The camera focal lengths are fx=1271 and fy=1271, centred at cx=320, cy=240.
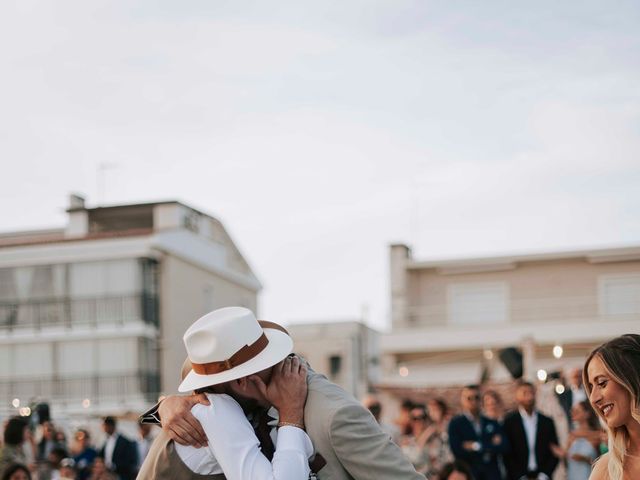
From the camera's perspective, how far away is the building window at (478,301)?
4684 centimetres

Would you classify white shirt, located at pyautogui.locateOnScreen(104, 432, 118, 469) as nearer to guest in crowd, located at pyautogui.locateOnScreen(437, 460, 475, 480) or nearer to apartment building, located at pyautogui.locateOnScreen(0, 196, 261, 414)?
guest in crowd, located at pyautogui.locateOnScreen(437, 460, 475, 480)

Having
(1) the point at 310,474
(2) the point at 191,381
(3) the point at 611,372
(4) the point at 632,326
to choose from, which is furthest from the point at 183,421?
(4) the point at 632,326

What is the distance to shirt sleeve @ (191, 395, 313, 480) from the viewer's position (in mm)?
4367

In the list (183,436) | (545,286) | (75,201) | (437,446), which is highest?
(75,201)

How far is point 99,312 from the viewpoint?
48.8 metres

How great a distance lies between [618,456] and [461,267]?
1645 inches

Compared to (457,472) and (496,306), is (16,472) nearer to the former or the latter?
(457,472)

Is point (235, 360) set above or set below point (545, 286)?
below

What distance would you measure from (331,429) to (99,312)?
148 ft

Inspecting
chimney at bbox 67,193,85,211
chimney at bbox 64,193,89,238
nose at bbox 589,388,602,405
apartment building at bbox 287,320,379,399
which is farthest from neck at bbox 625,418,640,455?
chimney at bbox 67,193,85,211

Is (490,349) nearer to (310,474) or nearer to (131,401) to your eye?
(131,401)

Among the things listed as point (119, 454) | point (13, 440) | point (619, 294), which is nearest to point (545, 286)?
point (619, 294)

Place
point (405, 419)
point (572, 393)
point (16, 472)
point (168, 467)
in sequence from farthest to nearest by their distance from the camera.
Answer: point (572, 393) → point (405, 419) → point (16, 472) → point (168, 467)

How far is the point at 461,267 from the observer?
4644 centimetres
